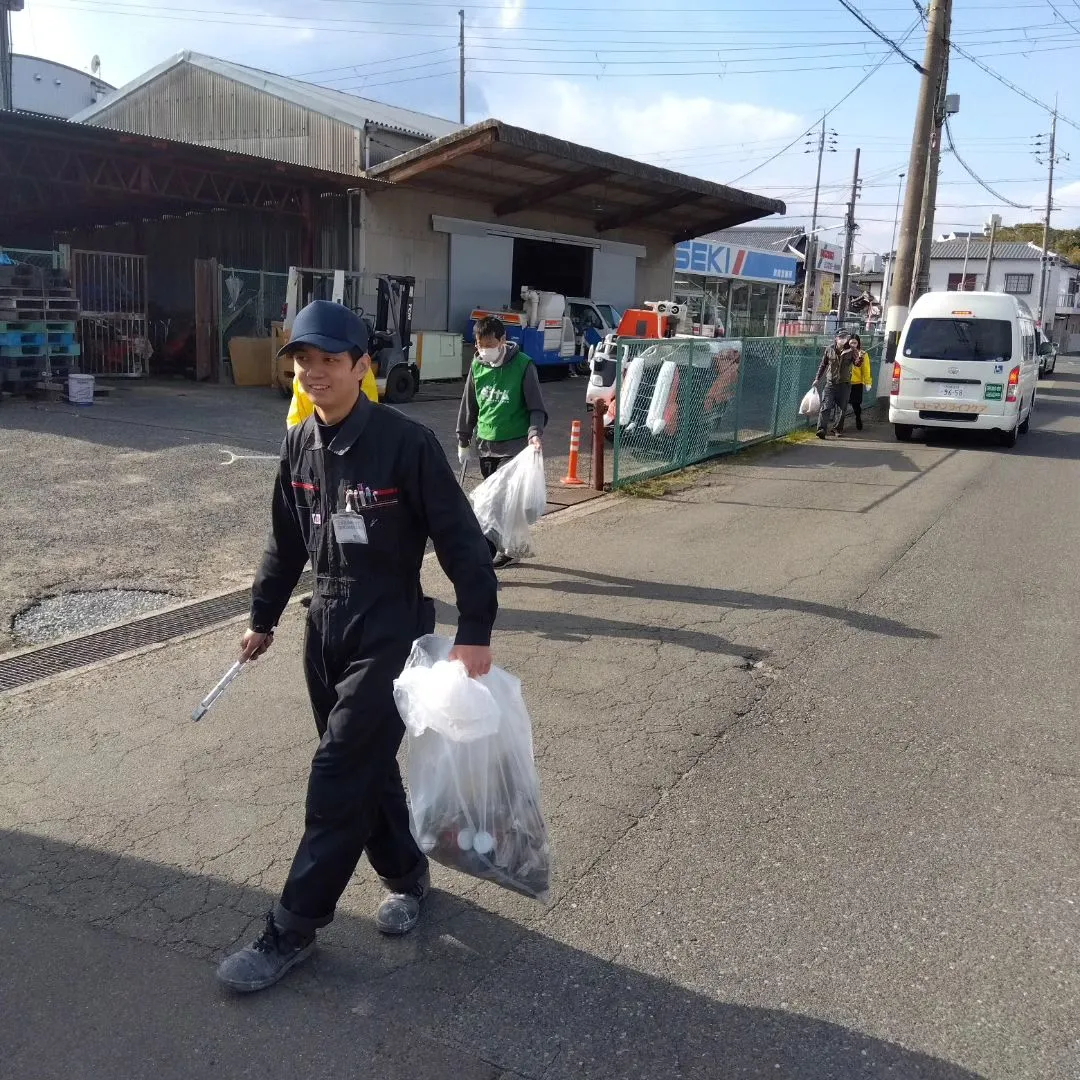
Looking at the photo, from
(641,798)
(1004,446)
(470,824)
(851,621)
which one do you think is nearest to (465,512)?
(470,824)

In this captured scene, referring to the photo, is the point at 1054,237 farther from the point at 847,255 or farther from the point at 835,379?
the point at 835,379

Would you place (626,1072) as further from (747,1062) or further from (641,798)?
(641,798)

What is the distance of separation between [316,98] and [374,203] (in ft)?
13.4

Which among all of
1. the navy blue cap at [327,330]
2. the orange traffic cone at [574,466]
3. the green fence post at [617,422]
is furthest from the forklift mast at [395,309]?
the navy blue cap at [327,330]

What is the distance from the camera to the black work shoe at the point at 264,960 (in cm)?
288

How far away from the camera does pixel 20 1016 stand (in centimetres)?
280

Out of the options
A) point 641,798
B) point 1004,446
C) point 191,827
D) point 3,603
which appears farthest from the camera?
point 1004,446

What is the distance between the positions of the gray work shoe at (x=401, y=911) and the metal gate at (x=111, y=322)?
1861cm

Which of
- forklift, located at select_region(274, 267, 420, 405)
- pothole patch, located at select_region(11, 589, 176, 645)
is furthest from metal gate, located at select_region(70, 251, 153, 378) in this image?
pothole patch, located at select_region(11, 589, 176, 645)

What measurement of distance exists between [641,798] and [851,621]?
297cm

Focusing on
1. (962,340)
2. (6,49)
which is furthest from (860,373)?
(6,49)

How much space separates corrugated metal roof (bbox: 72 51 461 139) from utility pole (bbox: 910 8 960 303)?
10.7 m

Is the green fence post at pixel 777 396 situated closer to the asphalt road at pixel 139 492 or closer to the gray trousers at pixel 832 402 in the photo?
the gray trousers at pixel 832 402

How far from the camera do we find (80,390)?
15.5 meters
